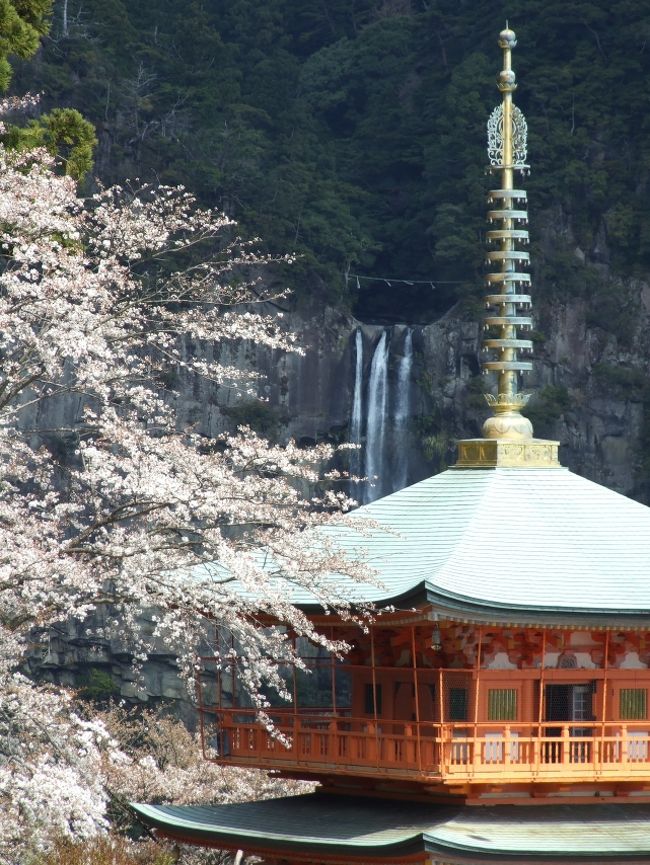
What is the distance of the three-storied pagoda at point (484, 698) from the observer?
19.2 metres

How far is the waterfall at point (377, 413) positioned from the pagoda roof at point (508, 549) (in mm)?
39109

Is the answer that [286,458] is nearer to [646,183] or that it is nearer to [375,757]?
[375,757]

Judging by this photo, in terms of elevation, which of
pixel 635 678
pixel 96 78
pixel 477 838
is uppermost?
pixel 96 78

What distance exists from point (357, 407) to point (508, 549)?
41.7 metres

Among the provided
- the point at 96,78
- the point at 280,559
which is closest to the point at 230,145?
the point at 96,78

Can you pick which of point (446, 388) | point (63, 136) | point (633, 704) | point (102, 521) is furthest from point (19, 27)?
point (446, 388)

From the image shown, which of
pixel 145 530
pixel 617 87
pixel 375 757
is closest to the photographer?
pixel 145 530

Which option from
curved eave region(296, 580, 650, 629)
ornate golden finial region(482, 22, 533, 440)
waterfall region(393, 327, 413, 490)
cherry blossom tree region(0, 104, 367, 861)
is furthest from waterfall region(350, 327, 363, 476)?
cherry blossom tree region(0, 104, 367, 861)

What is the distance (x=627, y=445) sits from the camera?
63094mm

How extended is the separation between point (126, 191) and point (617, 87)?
61.1 feet

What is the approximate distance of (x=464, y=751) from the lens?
1936cm

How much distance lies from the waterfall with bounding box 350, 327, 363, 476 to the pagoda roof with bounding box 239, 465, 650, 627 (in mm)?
38928

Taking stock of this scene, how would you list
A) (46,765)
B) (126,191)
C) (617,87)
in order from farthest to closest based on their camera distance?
1. (617,87)
2. (126,191)
3. (46,765)

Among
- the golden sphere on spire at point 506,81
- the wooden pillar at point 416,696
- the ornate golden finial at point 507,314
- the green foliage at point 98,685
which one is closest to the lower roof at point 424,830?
the wooden pillar at point 416,696
